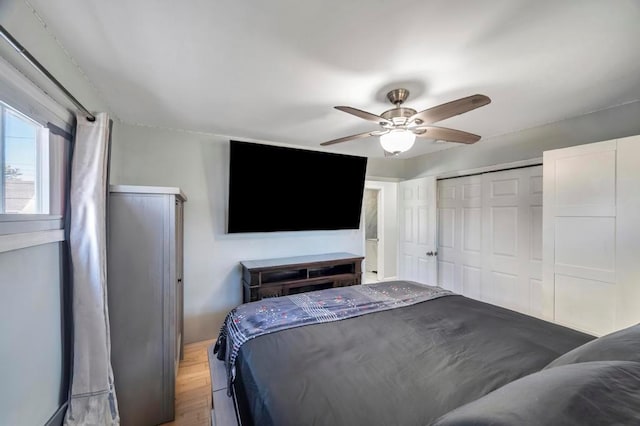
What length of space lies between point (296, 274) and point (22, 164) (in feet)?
8.01

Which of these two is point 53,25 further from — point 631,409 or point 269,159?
point 631,409

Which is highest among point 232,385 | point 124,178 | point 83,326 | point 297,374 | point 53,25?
point 53,25

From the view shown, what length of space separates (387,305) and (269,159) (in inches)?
80.8

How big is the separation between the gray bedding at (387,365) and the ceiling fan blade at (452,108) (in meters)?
1.33

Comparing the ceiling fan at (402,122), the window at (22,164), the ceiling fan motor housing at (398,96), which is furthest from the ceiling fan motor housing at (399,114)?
the window at (22,164)

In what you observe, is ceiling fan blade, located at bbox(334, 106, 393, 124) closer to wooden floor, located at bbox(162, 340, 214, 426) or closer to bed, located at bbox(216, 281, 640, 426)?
bed, located at bbox(216, 281, 640, 426)

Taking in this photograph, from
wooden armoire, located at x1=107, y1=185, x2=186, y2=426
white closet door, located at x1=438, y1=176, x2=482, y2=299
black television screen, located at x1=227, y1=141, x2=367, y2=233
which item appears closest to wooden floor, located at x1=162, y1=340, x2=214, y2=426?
wooden armoire, located at x1=107, y1=185, x2=186, y2=426

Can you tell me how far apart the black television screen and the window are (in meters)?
1.69

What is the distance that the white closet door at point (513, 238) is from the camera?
2830mm

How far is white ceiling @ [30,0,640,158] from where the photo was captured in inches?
46.8

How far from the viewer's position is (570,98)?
6.95 ft

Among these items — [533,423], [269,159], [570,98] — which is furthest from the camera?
[269,159]

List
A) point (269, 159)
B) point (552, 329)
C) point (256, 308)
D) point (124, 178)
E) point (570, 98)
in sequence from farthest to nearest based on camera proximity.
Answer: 1. point (269, 159)
2. point (124, 178)
3. point (570, 98)
4. point (256, 308)
5. point (552, 329)

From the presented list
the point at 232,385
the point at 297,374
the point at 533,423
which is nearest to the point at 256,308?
the point at 232,385
